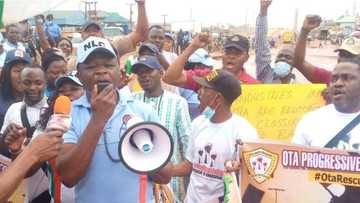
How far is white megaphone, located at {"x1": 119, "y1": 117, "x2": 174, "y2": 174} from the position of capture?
100 inches

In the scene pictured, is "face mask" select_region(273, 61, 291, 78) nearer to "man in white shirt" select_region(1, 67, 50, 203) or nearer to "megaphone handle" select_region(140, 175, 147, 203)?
"man in white shirt" select_region(1, 67, 50, 203)

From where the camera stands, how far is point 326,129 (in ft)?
11.9

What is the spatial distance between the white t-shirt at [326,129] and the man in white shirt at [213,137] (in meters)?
0.38

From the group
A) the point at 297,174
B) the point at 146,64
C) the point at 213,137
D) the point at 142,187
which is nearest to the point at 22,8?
the point at 146,64

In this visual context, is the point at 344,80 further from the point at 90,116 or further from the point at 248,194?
the point at 90,116

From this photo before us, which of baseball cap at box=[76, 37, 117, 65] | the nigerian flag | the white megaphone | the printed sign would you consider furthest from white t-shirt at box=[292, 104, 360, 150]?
the nigerian flag

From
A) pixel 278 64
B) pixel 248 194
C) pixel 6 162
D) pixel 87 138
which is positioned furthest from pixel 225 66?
pixel 87 138

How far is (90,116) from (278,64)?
3.42 metres

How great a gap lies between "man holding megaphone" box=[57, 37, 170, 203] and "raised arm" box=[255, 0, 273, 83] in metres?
3.33

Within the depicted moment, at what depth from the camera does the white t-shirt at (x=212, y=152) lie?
3912 millimetres

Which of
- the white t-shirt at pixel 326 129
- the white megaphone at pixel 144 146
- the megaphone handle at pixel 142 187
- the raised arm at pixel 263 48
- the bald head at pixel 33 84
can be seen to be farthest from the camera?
the raised arm at pixel 263 48

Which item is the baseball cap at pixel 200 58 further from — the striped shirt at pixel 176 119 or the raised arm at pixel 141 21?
the striped shirt at pixel 176 119

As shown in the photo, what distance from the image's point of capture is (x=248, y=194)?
3482 mm

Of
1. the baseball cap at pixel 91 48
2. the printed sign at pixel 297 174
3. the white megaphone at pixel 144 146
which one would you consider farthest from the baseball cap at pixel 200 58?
the white megaphone at pixel 144 146
